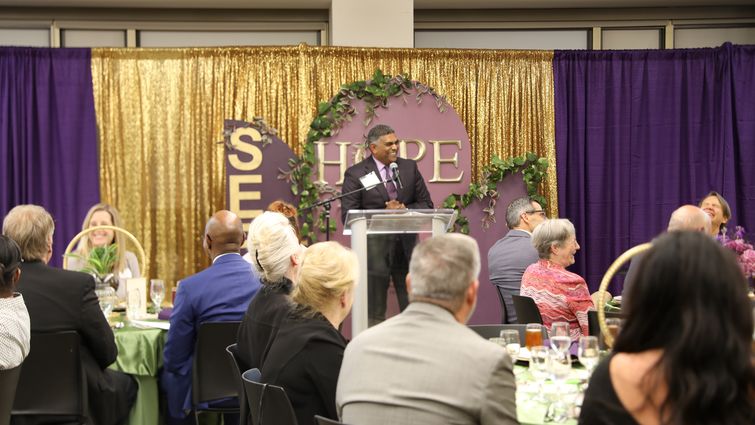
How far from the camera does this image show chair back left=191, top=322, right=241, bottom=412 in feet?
15.1

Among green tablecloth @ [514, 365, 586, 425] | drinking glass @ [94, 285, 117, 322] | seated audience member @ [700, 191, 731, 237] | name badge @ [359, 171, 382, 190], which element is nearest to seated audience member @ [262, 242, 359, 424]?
green tablecloth @ [514, 365, 586, 425]

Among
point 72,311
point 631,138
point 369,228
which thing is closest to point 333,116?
point 631,138

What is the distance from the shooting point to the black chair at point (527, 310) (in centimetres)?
491

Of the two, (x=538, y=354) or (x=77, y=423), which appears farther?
(x=77, y=423)

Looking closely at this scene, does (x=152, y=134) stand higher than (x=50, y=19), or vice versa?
(x=50, y=19)

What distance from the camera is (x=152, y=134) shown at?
8.31 m

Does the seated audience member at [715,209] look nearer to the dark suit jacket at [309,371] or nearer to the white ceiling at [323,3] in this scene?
the white ceiling at [323,3]

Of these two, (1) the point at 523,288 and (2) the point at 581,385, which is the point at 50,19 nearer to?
(1) the point at 523,288

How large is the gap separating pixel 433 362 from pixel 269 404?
0.78 m

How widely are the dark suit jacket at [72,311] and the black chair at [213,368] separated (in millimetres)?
427

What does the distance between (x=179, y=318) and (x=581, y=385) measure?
7.39 feet

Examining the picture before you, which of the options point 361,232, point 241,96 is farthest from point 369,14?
point 361,232

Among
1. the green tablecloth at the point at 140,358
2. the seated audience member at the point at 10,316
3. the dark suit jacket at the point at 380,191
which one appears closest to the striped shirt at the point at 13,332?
the seated audience member at the point at 10,316

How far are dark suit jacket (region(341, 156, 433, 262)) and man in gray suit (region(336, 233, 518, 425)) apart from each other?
456cm
